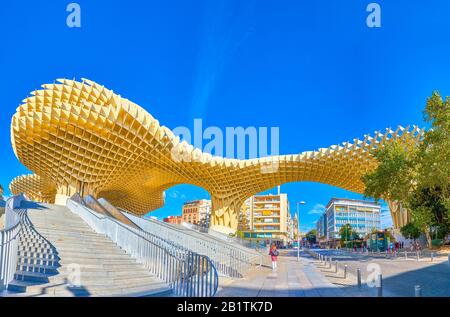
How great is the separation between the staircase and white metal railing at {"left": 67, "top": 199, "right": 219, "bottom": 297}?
0.28 metres

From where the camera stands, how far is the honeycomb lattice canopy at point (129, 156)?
31.6 meters

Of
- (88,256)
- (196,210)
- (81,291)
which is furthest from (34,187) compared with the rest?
(196,210)

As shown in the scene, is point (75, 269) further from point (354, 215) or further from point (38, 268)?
point (354, 215)

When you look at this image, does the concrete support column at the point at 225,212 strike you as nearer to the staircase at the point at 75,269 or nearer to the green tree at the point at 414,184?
the green tree at the point at 414,184

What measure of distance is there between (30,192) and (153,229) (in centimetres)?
5437

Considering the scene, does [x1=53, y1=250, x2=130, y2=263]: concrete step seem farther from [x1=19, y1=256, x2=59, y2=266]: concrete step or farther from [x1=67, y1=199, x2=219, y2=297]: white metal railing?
[x1=67, y1=199, x2=219, y2=297]: white metal railing

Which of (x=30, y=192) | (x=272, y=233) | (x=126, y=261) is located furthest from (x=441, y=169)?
(x=272, y=233)

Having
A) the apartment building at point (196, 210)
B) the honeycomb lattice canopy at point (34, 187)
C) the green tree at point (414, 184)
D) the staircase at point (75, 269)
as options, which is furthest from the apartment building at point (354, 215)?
the staircase at point (75, 269)

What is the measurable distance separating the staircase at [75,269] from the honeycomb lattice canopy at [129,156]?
2065cm

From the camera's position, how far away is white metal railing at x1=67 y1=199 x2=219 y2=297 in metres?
8.65

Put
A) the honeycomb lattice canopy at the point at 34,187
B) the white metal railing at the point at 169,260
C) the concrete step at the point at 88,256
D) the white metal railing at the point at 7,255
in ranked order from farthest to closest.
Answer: the honeycomb lattice canopy at the point at 34,187 < the concrete step at the point at 88,256 < the white metal railing at the point at 169,260 < the white metal railing at the point at 7,255

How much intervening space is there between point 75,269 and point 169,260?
8.07 feet

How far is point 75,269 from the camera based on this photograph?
9664 millimetres
